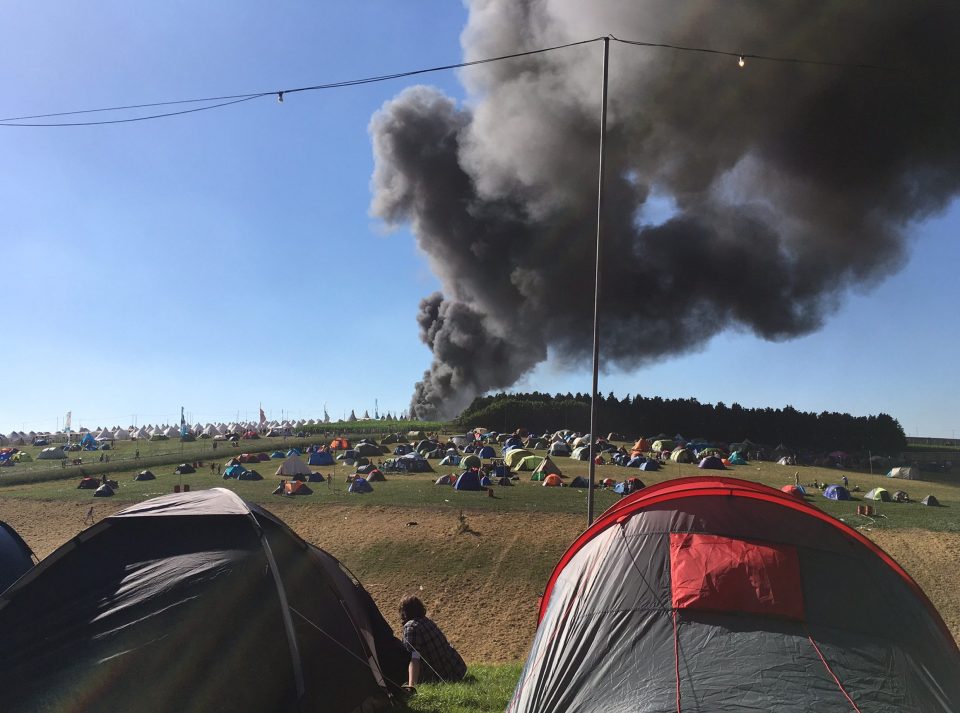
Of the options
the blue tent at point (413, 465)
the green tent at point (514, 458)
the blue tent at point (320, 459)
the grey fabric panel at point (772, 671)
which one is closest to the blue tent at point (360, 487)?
the blue tent at point (413, 465)

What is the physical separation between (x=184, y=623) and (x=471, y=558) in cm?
1354

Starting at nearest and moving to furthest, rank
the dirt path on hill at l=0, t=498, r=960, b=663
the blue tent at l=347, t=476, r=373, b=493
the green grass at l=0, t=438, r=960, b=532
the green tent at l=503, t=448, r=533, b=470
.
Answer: the dirt path on hill at l=0, t=498, r=960, b=663
the green grass at l=0, t=438, r=960, b=532
the blue tent at l=347, t=476, r=373, b=493
the green tent at l=503, t=448, r=533, b=470

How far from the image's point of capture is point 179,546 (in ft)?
19.2

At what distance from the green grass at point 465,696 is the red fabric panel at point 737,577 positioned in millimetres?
2397

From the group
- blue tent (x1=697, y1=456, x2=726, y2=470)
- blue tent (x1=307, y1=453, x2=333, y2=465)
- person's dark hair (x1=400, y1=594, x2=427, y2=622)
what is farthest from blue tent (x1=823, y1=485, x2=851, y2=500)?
blue tent (x1=307, y1=453, x2=333, y2=465)

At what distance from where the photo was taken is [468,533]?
66.7 ft

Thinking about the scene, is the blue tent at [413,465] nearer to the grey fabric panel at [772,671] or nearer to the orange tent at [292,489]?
the orange tent at [292,489]

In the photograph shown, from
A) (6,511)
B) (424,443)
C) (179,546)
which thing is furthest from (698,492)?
(424,443)

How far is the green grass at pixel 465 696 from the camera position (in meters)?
6.46

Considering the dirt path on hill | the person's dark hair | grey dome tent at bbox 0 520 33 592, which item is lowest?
the dirt path on hill

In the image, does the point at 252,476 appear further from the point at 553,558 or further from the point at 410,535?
the point at 553,558

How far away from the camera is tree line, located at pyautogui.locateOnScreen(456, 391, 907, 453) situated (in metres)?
65.9

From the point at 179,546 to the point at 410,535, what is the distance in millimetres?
14982

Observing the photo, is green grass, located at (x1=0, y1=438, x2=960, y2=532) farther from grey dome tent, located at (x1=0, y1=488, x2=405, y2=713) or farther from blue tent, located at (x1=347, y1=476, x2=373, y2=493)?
grey dome tent, located at (x1=0, y1=488, x2=405, y2=713)
